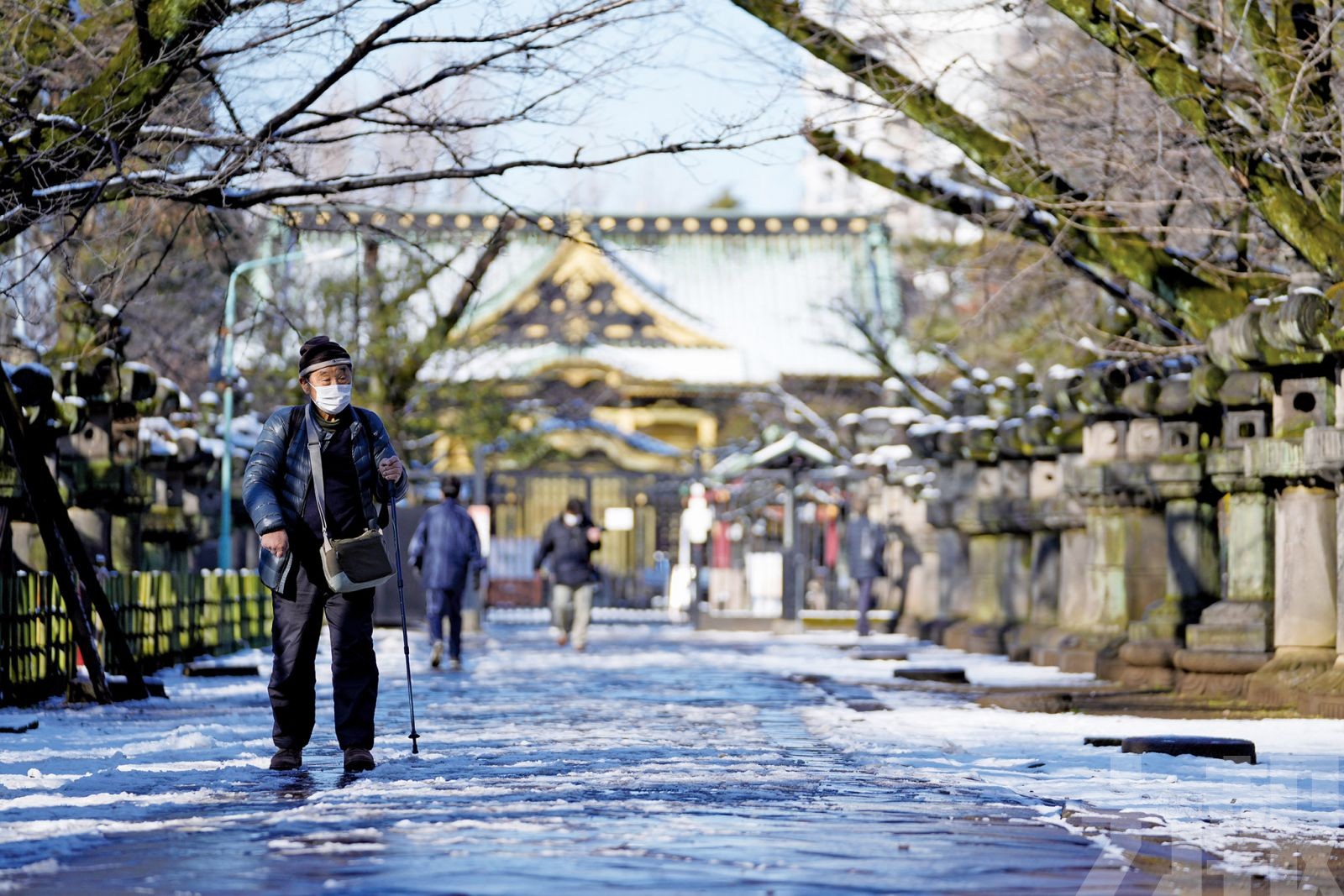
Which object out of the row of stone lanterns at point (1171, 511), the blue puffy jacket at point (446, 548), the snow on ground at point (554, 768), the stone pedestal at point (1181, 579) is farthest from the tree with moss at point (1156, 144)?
the blue puffy jacket at point (446, 548)

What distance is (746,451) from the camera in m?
51.9

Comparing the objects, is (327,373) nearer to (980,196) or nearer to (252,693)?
(252,693)

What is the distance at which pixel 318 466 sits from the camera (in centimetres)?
1073

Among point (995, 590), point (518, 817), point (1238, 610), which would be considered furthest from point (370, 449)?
point (995, 590)

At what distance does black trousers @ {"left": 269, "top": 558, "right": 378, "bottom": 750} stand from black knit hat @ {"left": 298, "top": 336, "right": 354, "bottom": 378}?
2.78ft

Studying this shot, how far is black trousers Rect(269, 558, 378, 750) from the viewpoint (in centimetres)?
1070

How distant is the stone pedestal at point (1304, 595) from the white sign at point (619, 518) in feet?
99.2

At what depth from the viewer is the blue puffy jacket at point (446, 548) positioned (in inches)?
902

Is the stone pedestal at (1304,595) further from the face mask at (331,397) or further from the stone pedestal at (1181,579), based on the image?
the face mask at (331,397)

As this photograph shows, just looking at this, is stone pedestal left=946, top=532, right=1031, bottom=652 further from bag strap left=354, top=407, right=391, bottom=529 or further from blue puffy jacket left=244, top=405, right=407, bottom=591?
blue puffy jacket left=244, top=405, right=407, bottom=591

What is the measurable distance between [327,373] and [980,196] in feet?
32.3

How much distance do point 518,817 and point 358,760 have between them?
205 centimetres

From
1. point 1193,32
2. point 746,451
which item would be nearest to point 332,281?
point 746,451

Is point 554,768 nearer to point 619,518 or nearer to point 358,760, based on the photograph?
point 358,760
